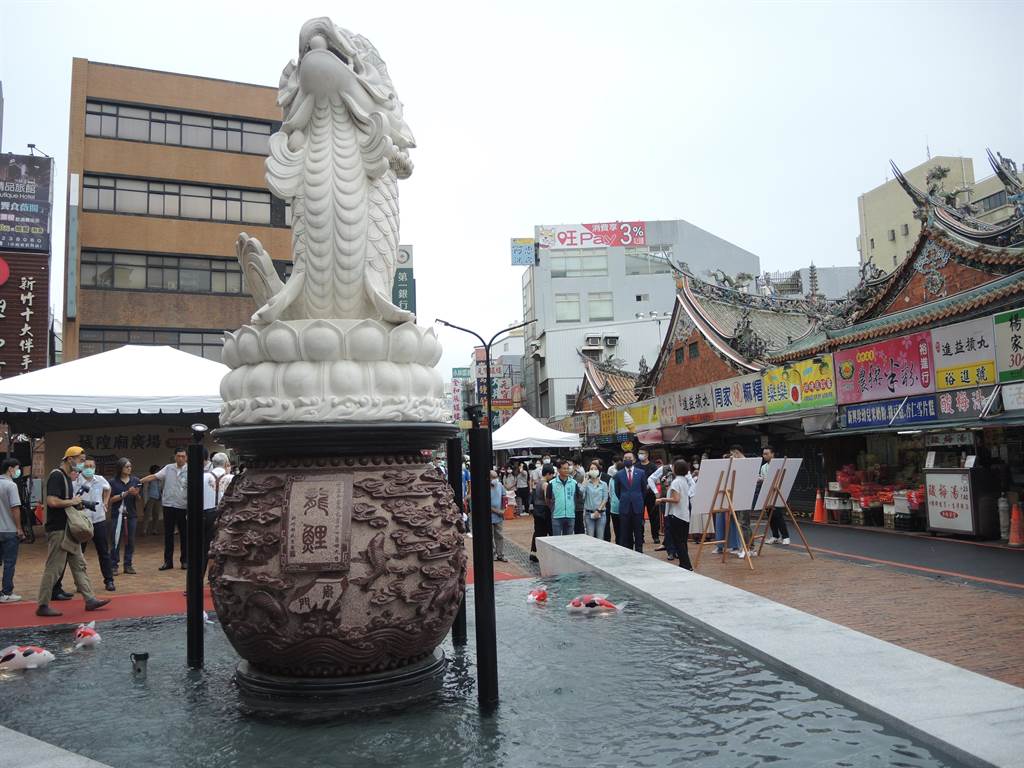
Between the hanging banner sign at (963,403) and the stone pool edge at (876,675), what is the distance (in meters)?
8.72

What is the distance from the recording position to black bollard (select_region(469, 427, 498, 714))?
4.50 meters

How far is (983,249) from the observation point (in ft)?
47.1

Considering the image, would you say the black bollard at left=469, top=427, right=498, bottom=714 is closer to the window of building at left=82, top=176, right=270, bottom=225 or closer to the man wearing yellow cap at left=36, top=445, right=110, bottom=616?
the man wearing yellow cap at left=36, top=445, right=110, bottom=616

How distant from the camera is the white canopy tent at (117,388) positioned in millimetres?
13812

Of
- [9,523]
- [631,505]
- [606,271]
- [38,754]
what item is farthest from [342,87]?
[606,271]

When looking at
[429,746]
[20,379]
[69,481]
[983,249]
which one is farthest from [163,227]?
[429,746]

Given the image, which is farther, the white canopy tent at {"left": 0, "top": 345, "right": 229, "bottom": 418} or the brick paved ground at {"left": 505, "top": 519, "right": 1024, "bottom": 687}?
the white canopy tent at {"left": 0, "top": 345, "right": 229, "bottom": 418}

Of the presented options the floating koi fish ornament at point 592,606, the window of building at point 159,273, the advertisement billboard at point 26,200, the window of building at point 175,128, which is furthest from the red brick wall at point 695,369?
the advertisement billboard at point 26,200

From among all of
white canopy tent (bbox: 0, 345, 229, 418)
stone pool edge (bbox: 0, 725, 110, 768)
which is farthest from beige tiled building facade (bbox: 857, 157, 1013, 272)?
stone pool edge (bbox: 0, 725, 110, 768)

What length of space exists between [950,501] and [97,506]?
1379 cm

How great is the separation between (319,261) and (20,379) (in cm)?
1218

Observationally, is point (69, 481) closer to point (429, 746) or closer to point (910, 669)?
point (429, 746)

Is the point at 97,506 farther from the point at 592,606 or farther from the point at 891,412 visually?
the point at 891,412

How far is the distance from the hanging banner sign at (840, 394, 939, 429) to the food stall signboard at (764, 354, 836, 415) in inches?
24.7
